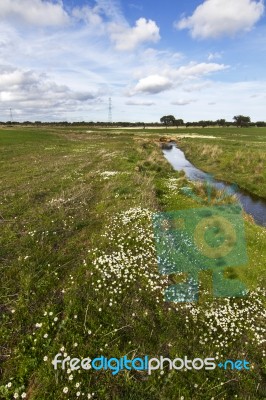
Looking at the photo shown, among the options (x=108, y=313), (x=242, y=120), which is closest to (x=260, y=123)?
(x=242, y=120)

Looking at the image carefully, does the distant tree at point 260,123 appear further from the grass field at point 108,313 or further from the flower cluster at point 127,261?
the flower cluster at point 127,261

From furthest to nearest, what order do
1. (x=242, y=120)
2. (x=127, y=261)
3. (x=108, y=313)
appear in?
(x=242, y=120) < (x=127, y=261) < (x=108, y=313)

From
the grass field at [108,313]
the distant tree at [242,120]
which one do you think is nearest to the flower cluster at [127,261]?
the grass field at [108,313]

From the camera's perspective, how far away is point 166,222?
1406 centimetres

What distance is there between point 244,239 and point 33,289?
10066 mm

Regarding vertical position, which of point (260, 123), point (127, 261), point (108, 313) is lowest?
point (108, 313)

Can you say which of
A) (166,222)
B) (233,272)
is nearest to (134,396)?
(233,272)

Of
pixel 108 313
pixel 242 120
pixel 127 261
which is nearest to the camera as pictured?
pixel 108 313

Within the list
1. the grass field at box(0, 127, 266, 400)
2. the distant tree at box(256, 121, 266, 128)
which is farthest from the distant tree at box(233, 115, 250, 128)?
the grass field at box(0, 127, 266, 400)

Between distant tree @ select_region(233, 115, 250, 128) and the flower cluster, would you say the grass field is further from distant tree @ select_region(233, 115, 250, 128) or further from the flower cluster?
distant tree @ select_region(233, 115, 250, 128)

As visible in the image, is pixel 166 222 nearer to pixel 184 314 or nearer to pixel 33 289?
pixel 184 314

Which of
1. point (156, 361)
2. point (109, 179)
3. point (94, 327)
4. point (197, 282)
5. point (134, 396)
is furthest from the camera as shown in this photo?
point (109, 179)

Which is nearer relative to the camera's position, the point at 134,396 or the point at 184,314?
the point at 134,396

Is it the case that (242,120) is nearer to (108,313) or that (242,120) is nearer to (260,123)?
(260,123)
